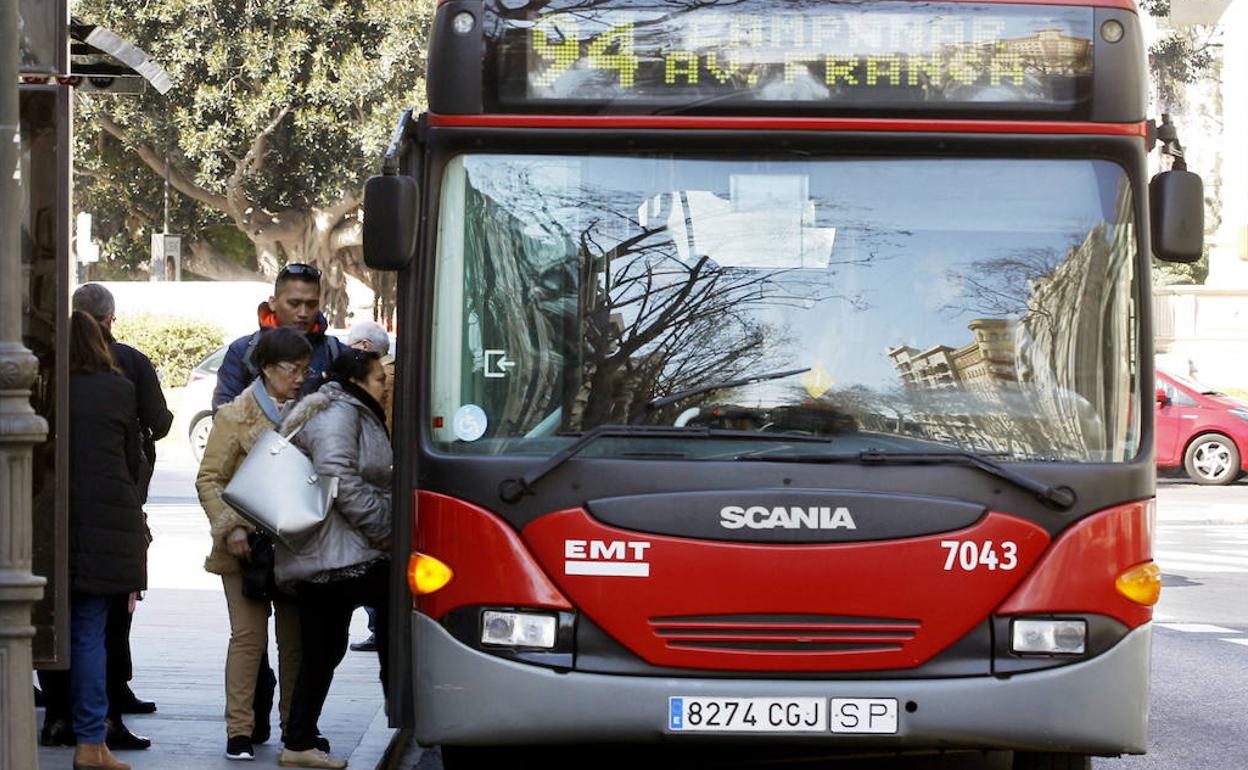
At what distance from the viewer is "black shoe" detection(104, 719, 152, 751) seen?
7.89 m

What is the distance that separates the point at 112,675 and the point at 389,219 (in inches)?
112

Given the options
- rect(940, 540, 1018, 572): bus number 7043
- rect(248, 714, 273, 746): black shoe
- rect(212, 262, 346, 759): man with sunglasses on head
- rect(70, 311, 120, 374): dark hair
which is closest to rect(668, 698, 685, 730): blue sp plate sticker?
rect(940, 540, 1018, 572): bus number 7043

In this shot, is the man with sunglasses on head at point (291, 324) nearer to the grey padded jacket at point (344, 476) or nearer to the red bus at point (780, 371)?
the grey padded jacket at point (344, 476)

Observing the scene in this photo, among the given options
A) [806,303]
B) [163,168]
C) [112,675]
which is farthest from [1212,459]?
[163,168]

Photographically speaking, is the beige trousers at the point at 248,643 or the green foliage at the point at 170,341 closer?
the beige trousers at the point at 248,643

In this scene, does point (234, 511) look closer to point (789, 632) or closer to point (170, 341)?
point (789, 632)

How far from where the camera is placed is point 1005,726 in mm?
6250

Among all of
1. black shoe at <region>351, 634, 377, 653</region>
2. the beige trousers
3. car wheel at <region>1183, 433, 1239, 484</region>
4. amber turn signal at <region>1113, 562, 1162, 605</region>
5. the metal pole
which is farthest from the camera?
car wheel at <region>1183, 433, 1239, 484</region>

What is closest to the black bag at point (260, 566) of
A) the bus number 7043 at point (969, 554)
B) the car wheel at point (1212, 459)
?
the bus number 7043 at point (969, 554)

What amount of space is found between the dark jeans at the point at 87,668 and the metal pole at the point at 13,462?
170 centimetres

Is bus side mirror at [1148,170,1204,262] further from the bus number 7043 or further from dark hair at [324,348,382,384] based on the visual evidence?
dark hair at [324,348,382,384]

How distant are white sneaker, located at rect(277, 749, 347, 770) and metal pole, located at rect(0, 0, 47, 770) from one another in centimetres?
206

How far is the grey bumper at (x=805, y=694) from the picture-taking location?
624cm

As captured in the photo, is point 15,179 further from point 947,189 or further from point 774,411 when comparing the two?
point 947,189
